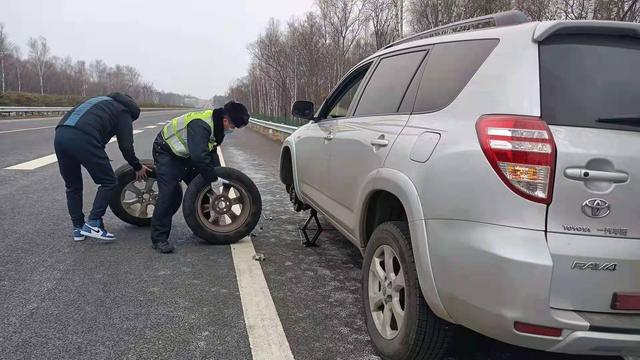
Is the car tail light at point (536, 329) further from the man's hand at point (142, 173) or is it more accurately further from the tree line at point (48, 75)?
the tree line at point (48, 75)

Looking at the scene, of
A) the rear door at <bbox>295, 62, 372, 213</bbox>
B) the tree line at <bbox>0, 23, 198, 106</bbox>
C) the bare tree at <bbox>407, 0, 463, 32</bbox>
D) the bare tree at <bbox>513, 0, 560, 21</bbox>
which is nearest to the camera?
the rear door at <bbox>295, 62, 372, 213</bbox>

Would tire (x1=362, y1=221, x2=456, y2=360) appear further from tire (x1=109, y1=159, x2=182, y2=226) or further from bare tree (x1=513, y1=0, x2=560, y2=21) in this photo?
bare tree (x1=513, y1=0, x2=560, y2=21)

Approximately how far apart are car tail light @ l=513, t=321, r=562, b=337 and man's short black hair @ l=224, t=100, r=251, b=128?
11.4 ft

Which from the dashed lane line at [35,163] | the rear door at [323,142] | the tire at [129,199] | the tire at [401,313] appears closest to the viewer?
the tire at [401,313]

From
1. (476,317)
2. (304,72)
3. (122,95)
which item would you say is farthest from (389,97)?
(304,72)

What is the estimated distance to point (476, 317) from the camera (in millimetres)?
2057

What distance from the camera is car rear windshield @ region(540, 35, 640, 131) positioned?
2.02 metres

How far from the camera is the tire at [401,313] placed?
236cm

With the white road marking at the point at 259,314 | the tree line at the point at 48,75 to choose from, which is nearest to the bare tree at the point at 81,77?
the tree line at the point at 48,75

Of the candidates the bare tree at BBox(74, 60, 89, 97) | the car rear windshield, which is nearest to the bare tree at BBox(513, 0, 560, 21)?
the car rear windshield

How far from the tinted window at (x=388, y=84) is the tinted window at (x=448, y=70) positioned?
9.2 inches

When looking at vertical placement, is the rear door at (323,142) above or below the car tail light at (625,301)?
above

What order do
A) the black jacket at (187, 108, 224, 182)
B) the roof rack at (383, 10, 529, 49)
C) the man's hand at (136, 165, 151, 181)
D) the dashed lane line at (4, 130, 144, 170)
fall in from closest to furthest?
the roof rack at (383, 10, 529, 49) → the black jacket at (187, 108, 224, 182) → the man's hand at (136, 165, 151, 181) → the dashed lane line at (4, 130, 144, 170)

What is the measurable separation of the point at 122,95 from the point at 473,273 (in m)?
4.15
